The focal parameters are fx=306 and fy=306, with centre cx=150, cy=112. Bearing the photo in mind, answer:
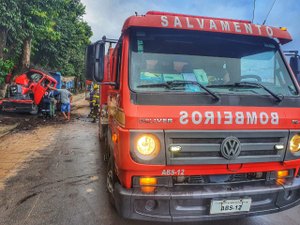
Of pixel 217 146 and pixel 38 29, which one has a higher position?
pixel 38 29

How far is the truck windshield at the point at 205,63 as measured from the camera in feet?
10.9

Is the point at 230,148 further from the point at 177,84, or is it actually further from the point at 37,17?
the point at 37,17

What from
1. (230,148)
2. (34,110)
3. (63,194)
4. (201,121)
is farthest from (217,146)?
(34,110)

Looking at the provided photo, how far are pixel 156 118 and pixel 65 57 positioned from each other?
71.8 feet

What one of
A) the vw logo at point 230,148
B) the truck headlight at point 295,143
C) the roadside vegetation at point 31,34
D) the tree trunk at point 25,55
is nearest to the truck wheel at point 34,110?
the roadside vegetation at point 31,34

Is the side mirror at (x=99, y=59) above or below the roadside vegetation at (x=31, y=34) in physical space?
below

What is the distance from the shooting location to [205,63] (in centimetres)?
358

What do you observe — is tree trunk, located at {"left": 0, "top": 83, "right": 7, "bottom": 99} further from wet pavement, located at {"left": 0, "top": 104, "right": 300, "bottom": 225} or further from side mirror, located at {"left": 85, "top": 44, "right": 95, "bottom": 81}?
side mirror, located at {"left": 85, "top": 44, "right": 95, "bottom": 81}

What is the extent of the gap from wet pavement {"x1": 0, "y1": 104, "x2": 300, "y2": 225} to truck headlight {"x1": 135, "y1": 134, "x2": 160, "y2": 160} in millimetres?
1234

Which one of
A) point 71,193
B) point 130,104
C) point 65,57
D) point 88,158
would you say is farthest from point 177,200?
point 65,57

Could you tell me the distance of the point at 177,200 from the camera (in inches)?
118

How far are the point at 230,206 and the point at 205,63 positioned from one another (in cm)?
160

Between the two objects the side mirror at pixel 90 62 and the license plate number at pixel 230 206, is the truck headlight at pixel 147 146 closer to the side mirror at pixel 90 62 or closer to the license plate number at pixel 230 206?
the license plate number at pixel 230 206

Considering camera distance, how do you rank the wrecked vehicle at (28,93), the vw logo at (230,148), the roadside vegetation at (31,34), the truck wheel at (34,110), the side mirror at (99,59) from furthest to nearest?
the truck wheel at (34,110) → the wrecked vehicle at (28,93) → the roadside vegetation at (31,34) → the side mirror at (99,59) → the vw logo at (230,148)
